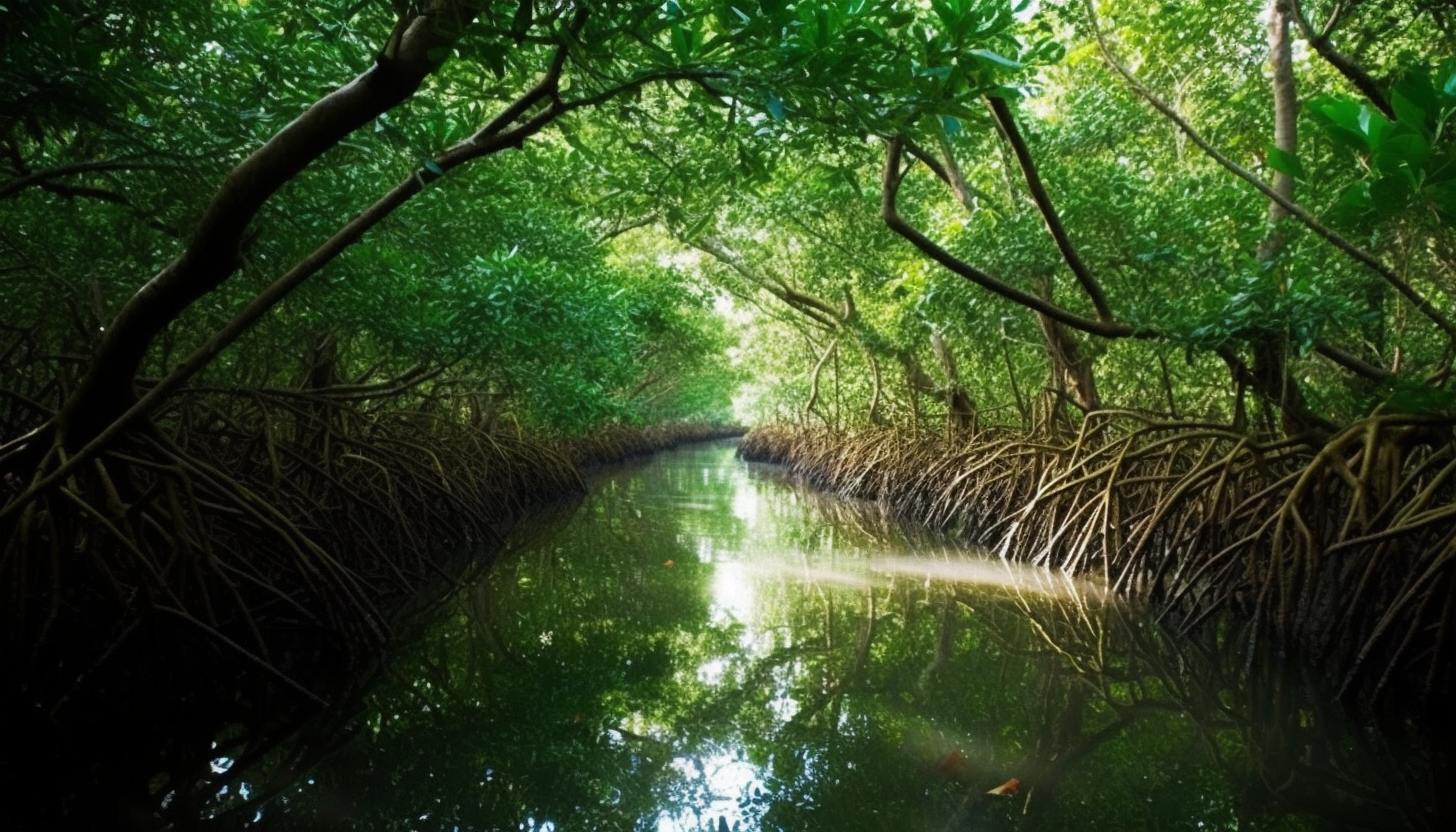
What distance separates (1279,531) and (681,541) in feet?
15.6

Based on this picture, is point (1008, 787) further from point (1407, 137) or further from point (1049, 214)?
point (1049, 214)

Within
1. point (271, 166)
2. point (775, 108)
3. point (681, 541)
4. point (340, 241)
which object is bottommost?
point (681, 541)

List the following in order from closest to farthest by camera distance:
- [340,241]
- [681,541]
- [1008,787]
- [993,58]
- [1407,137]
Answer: [1407,137], [993,58], [1008,787], [340,241], [681,541]

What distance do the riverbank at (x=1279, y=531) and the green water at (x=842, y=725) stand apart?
283mm

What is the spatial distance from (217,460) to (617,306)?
12.3 feet

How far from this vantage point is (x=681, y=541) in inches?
305

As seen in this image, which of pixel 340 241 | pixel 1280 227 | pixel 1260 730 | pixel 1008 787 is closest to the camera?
pixel 1008 787

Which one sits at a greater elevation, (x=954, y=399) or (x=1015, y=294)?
(x=1015, y=294)

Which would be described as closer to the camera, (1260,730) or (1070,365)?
(1260,730)

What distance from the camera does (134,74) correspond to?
3.02m

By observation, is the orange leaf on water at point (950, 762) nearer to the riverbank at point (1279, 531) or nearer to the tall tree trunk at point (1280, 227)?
the riverbank at point (1279, 531)

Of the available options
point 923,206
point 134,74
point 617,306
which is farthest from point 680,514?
point 134,74

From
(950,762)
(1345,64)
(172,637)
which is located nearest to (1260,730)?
(950,762)

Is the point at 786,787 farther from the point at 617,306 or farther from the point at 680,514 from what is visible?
the point at 680,514
